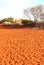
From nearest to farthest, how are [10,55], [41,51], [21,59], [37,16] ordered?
[21,59]
[10,55]
[41,51]
[37,16]

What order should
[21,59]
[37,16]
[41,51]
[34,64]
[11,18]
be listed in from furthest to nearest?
[37,16] < [11,18] < [41,51] < [21,59] < [34,64]

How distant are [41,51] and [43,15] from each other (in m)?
40.4

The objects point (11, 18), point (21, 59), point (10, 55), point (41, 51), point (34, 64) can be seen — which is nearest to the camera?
point (34, 64)

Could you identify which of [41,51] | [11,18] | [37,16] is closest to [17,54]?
[41,51]

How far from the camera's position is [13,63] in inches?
350

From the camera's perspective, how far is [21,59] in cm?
958

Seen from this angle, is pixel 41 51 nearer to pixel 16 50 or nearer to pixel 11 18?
pixel 16 50

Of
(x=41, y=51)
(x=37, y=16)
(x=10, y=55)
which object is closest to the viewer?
(x=10, y=55)

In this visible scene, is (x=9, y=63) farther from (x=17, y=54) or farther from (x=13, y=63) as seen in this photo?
(x=17, y=54)

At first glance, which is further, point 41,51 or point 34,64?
point 41,51

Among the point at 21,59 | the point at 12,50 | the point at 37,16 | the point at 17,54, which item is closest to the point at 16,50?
the point at 12,50

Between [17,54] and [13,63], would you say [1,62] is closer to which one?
[13,63]

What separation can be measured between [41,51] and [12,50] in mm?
1645

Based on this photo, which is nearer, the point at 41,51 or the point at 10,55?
the point at 10,55
